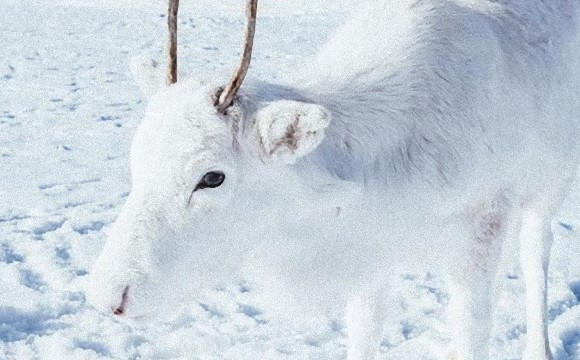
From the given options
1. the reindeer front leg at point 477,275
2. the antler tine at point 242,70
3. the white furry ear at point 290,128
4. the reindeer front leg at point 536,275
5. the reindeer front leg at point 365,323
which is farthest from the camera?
the reindeer front leg at point 536,275

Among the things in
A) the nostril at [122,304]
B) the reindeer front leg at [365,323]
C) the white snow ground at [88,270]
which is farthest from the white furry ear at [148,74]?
the white snow ground at [88,270]

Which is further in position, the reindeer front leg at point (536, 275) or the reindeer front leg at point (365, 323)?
the reindeer front leg at point (536, 275)

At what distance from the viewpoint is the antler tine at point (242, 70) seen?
2.07 metres

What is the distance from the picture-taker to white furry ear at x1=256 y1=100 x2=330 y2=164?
6.46ft

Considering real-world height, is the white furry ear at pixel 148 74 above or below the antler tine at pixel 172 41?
below

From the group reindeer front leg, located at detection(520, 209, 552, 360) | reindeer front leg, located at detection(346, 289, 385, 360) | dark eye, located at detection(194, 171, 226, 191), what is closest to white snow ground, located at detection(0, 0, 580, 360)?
reindeer front leg, located at detection(520, 209, 552, 360)

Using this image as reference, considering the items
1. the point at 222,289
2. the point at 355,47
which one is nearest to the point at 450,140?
the point at 355,47

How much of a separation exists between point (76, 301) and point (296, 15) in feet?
35.7

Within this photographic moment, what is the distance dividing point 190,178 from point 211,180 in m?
0.06

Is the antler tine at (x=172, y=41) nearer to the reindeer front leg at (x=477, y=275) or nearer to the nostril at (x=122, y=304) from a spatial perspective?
the nostril at (x=122, y=304)

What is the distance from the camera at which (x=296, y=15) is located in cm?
1411

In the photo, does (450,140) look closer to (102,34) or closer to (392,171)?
(392,171)

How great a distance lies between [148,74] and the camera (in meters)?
2.33

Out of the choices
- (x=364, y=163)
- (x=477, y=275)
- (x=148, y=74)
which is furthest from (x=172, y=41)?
(x=477, y=275)
